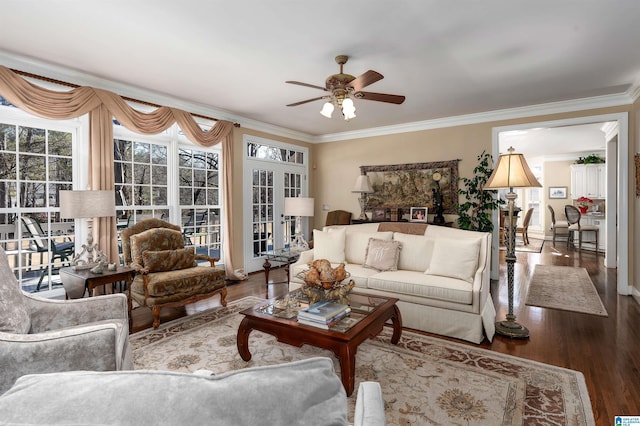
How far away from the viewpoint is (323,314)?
7.72 feet

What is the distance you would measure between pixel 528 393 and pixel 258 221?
4.68 metres

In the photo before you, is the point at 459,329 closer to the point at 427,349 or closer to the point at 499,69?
the point at 427,349

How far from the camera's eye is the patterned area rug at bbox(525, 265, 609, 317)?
4.04 metres

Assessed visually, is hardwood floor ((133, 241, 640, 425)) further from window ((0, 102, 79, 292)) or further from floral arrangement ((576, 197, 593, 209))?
floral arrangement ((576, 197, 593, 209))

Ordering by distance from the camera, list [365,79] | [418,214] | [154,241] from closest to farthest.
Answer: [365,79] < [154,241] < [418,214]

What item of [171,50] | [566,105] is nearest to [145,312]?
[171,50]

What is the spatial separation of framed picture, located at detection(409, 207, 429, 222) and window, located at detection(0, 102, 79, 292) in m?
4.92

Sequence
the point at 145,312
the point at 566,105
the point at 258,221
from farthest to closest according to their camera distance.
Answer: the point at 258,221
the point at 566,105
the point at 145,312

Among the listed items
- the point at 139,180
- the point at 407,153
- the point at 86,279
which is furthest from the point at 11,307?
the point at 407,153

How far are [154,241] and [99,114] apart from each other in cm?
154

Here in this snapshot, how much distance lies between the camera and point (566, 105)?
15.5ft

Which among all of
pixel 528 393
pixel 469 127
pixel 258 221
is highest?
pixel 469 127

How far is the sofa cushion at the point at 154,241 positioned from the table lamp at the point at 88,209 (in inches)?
12.0

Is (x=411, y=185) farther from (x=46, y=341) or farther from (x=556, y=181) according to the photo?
(x=556, y=181)
